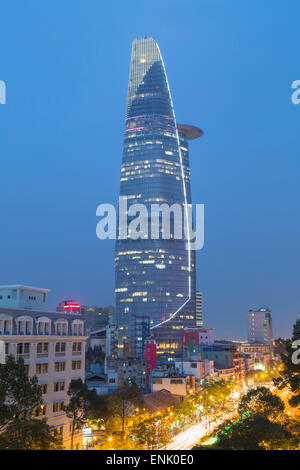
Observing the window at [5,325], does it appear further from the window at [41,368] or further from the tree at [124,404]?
the tree at [124,404]

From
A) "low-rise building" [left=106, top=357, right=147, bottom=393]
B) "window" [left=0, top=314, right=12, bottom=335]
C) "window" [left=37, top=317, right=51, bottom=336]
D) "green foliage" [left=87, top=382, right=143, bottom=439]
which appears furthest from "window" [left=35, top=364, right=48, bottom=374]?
"low-rise building" [left=106, top=357, right=147, bottom=393]

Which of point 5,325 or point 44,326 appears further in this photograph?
point 44,326

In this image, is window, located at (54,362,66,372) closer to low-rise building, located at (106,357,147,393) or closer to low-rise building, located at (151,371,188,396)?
low-rise building, located at (106,357,147,393)

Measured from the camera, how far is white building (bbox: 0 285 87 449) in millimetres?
61469

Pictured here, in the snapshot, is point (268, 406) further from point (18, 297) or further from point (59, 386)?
point (18, 297)

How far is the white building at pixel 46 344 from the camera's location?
61.5m

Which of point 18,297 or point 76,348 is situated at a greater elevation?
point 18,297

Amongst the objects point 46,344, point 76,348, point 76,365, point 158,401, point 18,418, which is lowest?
point 158,401

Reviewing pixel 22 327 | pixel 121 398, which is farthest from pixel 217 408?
pixel 22 327

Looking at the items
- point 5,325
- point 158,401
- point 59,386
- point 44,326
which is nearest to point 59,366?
point 59,386

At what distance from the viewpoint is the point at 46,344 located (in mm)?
66875

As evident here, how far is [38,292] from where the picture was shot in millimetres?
75875

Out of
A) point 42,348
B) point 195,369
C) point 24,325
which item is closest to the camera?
point 24,325
